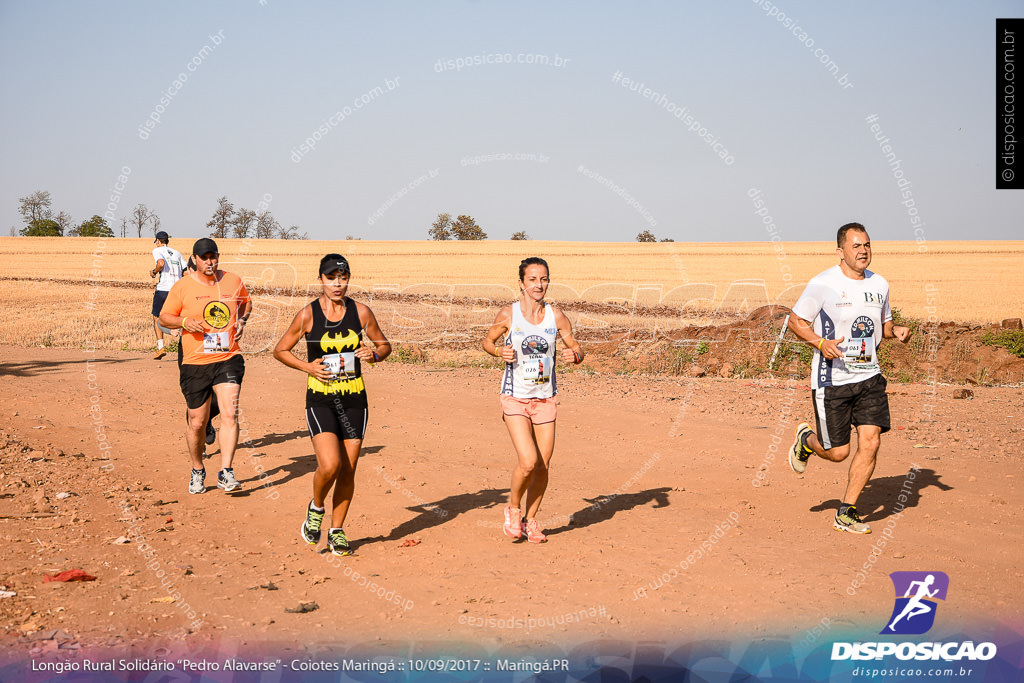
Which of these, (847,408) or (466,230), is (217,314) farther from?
(466,230)

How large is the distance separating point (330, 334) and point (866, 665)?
157 inches

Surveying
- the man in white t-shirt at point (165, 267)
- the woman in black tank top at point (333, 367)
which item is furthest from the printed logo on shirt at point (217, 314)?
the man in white t-shirt at point (165, 267)

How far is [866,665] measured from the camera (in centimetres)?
466

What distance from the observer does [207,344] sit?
25.6ft

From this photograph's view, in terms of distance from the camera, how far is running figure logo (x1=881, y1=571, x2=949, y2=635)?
16.4 feet

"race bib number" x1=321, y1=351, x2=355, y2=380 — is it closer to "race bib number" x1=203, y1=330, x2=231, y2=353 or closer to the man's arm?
"race bib number" x1=203, y1=330, x2=231, y2=353

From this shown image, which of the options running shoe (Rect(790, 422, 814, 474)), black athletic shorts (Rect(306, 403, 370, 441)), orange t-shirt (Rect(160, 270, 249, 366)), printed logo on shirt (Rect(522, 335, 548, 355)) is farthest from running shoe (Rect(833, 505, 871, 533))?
orange t-shirt (Rect(160, 270, 249, 366))

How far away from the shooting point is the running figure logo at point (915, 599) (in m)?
5.01

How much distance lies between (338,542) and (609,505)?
2.71 m

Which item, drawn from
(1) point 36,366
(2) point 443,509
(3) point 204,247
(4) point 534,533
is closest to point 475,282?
(1) point 36,366

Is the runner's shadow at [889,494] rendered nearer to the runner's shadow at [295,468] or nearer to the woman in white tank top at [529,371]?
the woman in white tank top at [529,371]

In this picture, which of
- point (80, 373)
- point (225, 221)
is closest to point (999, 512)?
point (80, 373)

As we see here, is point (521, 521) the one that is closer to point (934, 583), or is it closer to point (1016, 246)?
point (934, 583)

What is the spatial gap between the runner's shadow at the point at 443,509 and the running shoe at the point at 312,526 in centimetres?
35
